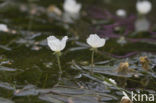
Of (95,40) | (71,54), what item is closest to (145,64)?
(95,40)

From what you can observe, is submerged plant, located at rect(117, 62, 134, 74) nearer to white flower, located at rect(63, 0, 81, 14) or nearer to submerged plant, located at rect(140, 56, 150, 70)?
submerged plant, located at rect(140, 56, 150, 70)

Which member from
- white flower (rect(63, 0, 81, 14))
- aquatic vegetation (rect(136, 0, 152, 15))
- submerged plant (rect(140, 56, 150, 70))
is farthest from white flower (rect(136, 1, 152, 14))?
submerged plant (rect(140, 56, 150, 70))

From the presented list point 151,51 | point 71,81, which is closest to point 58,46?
point 71,81

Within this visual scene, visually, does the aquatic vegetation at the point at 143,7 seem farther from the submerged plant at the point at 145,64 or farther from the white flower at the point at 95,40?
the white flower at the point at 95,40

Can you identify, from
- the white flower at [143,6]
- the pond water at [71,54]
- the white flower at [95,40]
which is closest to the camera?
the pond water at [71,54]

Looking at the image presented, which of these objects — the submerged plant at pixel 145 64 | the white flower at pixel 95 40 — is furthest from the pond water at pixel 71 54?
the white flower at pixel 95 40

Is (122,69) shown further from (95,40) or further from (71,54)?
(71,54)

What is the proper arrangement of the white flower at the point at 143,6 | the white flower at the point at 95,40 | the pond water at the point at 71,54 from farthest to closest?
the white flower at the point at 143,6, the white flower at the point at 95,40, the pond water at the point at 71,54

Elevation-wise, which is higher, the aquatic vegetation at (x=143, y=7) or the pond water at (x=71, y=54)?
the aquatic vegetation at (x=143, y=7)
